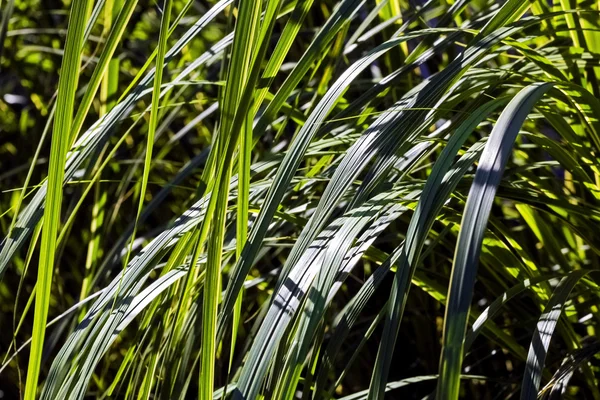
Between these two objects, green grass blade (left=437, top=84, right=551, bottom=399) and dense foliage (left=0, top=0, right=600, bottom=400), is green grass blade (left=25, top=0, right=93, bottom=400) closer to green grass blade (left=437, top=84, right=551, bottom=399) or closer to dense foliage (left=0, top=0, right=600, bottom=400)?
dense foliage (left=0, top=0, right=600, bottom=400)

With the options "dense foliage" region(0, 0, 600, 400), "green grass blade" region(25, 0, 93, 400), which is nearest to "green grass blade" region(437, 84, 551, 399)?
"dense foliage" region(0, 0, 600, 400)

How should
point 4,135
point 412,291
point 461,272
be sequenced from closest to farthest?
1. point 461,272
2. point 412,291
3. point 4,135

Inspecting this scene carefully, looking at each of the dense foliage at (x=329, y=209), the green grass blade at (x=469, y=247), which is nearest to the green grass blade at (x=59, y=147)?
the dense foliage at (x=329, y=209)

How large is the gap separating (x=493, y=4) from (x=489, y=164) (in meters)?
0.50

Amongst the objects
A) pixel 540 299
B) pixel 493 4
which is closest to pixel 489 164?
pixel 540 299

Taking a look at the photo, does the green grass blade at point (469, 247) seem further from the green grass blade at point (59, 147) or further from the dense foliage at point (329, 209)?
the green grass blade at point (59, 147)

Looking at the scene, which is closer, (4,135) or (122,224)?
(122,224)

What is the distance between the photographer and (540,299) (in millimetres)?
609

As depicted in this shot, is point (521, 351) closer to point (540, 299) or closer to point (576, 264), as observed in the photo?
point (540, 299)

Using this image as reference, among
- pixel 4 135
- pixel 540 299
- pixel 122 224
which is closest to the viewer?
pixel 540 299

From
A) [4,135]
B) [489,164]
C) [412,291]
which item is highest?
[489,164]

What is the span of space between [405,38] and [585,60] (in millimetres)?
209

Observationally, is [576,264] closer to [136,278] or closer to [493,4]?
[493,4]

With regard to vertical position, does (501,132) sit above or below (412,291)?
above
